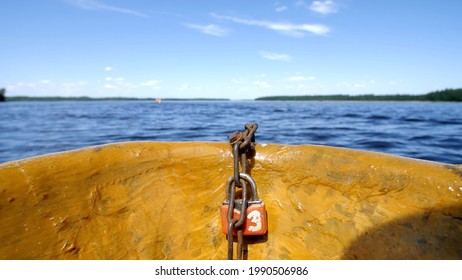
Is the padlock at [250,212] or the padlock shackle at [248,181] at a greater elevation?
the padlock shackle at [248,181]

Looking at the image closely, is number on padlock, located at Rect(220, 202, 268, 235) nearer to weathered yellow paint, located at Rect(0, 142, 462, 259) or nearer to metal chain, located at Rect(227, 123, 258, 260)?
metal chain, located at Rect(227, 123, 258, 260)

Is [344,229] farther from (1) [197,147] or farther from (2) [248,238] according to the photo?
(1) [197,147]

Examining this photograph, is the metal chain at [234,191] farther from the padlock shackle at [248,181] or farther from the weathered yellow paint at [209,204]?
the weathered yellow paint at [209,204]

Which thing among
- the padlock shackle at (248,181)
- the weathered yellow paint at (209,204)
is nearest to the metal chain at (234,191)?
the padlock shackle at (248,181)

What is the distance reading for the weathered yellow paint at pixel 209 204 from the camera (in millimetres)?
1603

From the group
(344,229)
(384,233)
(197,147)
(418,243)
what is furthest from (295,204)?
(197,147)

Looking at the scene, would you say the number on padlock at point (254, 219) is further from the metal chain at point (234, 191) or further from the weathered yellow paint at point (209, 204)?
the weathered yellow paint at point (209, 204)

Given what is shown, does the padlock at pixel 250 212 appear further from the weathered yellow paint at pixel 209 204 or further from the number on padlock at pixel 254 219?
the weathered yellow paint at pixel 209 204

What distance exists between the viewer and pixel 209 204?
83.7 inches

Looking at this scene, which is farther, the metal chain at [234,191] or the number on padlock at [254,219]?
the number on padlock at [254,219]

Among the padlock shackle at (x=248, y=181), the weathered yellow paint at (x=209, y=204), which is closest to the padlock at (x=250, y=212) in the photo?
the padlock shackle at (x=248, y=181)

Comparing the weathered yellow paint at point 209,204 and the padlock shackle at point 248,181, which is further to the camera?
the padlock shackle at point 248,181

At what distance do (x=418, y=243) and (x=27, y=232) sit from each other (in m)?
2.50
